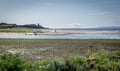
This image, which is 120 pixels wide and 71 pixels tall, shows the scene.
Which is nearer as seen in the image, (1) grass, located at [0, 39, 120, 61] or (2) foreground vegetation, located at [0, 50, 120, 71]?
(2) foreground vegetation, located at [0, 50, 120, 71]

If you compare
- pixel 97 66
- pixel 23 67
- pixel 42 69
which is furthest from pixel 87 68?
pixel 23 67

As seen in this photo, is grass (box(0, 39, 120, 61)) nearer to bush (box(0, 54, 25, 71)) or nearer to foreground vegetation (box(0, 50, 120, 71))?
foreground vegetation (box(0, 50, 120, 71))

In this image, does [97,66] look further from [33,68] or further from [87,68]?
[33,68]

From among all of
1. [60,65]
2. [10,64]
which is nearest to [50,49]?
[60,65]

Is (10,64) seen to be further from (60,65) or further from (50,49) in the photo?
(50,49)

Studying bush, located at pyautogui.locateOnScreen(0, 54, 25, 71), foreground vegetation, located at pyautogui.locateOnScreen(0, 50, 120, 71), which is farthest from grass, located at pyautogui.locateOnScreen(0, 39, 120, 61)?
bush, located at pyautogui.locateOnScreen(0, 54, 25, 71)

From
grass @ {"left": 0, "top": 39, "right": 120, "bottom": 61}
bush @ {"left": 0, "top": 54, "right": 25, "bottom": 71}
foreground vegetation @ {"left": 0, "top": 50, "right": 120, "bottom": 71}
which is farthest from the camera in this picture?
grass @ {"left": 0, "top": 39, "right": 120, "bottom": 61}

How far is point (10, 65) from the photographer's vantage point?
26.8 feet

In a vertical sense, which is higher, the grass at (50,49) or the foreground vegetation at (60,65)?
the foreground vegetation at (60,65)

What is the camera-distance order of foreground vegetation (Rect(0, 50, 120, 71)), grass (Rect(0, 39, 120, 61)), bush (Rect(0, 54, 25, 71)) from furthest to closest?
grass (Rect(0, 39, 120, 61)) < foreground vegetation (Rect(0, 50, 120, 71)) < bush (Rect(0, 54, 25, 71))

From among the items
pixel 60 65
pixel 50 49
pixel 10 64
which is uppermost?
pixel 10 64

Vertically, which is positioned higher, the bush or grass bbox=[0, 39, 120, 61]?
the bush

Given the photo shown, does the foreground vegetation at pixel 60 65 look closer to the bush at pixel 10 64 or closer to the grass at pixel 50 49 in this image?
the bush at pixel 10 64

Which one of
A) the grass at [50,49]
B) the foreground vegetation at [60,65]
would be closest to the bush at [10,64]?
the foreground vegetation at [60,65]
